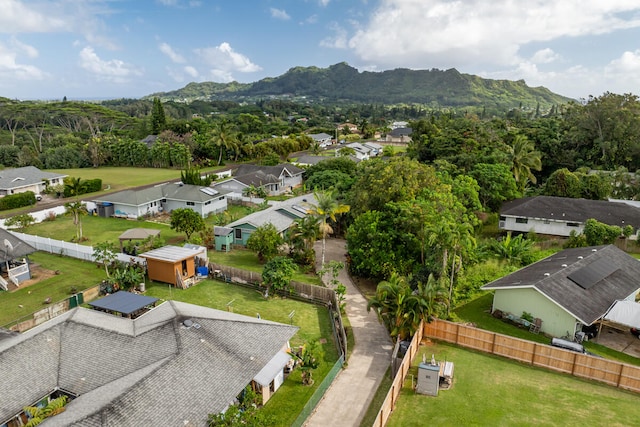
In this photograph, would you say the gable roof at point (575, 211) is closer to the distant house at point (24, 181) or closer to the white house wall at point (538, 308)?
the white house wall at point (538, 308)

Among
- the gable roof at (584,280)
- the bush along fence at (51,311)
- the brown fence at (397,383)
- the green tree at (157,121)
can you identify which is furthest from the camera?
the green tree at (157,121)

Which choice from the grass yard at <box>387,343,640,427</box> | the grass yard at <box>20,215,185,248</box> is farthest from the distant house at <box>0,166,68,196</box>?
the grass yard at <box>387,343,640,427</box>

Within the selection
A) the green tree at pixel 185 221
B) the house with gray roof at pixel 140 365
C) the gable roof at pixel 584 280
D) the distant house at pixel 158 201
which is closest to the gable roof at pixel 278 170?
the distant house at pixel 158 201

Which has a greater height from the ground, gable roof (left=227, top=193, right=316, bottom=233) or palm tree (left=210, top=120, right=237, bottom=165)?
palm tree (left=210, top=120, right=237, bottom=165)

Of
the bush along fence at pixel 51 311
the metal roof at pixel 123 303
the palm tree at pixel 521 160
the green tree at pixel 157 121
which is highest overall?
the green tree at pixel 157 121

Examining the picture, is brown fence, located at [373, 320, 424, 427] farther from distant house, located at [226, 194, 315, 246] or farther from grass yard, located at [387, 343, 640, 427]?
distant house, located at [226, 194, 315, 246]

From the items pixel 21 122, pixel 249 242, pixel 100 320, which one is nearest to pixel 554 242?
pixel 249 242

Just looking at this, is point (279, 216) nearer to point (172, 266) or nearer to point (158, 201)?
point (172, 266)

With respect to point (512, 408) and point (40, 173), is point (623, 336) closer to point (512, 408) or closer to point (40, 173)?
point (512, 408)
